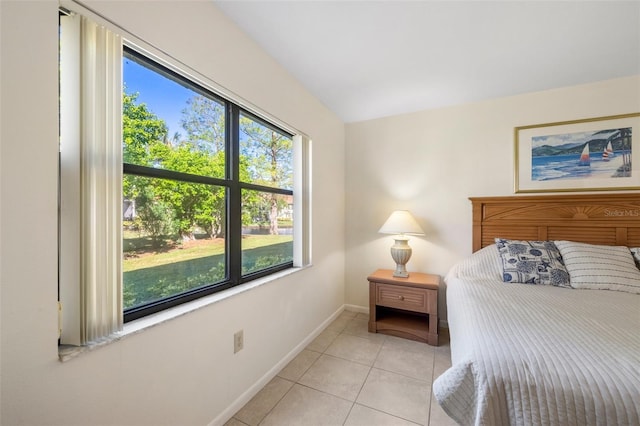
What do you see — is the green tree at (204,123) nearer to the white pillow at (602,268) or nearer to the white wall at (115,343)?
the white wall at (115,343)

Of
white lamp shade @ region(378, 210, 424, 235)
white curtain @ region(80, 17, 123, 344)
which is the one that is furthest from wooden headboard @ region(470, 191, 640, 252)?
white curtain @ region(80, 17, 123, 344)

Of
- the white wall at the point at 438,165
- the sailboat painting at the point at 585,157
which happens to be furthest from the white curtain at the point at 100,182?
the sailboat painting at the point at 585,157

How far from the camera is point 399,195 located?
2928 millimetres

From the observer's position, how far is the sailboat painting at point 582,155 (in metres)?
2.14

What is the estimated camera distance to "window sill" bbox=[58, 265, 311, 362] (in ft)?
2.83

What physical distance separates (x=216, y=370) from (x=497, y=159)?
2.99m

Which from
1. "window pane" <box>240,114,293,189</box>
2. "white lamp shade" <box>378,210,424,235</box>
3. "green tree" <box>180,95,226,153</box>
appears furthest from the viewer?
"white lamp shade" <box>378,210,424,235</box>

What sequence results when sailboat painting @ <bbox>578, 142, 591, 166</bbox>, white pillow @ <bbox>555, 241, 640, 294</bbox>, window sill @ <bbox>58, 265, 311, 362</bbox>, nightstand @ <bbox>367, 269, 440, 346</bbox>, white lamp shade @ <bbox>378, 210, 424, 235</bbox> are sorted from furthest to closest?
white lamp shade @ <bbox>378, 210, 424, 235</bbox>, nightstand @ <bbox>367, 269, 440, 346</bbox>, sailboat painting @ <bbox>578, 142, 591, 166</bbox>, white pillow @ <bbox>555, 241, 640, 294</bbox>, window sill @ <bbox>58, 265, 311, 362</bbox>

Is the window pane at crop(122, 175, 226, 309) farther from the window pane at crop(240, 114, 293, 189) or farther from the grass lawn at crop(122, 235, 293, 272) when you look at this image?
the window pane at crop(240, 114, 293, 189)

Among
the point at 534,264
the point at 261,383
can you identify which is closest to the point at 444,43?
the point at 534,264

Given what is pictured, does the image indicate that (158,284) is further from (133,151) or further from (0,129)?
(0,129)

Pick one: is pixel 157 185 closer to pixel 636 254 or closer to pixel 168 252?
pixel 168 252

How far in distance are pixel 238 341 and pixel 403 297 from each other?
1625mm

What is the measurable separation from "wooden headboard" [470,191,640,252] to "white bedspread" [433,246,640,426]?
41.3 inches
